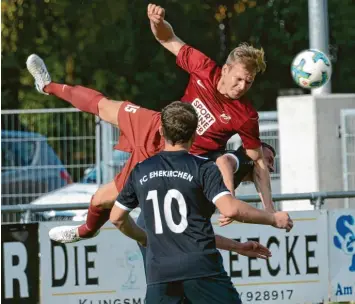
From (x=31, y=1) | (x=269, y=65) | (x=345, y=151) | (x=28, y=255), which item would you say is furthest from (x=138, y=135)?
(x=269, y=65)

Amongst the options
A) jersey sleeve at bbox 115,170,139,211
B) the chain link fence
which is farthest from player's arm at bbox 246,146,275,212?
the chain link fence

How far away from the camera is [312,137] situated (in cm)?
1755

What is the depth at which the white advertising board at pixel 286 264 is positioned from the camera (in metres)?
12.3

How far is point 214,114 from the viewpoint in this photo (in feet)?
33.7

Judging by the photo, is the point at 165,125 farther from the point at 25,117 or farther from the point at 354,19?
the point at 354,19

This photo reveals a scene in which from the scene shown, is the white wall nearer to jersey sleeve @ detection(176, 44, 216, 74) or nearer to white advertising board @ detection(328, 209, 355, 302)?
white advertising board @ detection(328, 209, 355, 302)

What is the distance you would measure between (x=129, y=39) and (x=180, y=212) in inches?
755

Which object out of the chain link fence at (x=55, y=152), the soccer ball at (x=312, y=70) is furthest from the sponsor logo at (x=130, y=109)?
the chain link fence at (x=55, y=152)

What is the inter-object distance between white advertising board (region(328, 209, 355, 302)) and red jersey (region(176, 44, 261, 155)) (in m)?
2.52

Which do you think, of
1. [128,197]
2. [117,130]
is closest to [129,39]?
[117,130]

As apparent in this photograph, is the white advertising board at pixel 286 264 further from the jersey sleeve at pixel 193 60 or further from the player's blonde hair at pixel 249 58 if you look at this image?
the player's blonde hair at pixel 249 58

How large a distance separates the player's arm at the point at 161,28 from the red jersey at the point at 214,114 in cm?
23

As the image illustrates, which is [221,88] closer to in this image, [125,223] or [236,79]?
[236,79]

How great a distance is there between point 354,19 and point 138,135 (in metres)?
18.5
